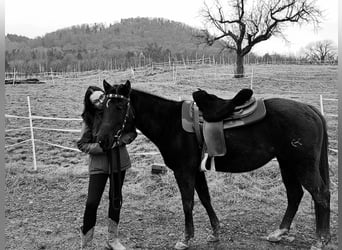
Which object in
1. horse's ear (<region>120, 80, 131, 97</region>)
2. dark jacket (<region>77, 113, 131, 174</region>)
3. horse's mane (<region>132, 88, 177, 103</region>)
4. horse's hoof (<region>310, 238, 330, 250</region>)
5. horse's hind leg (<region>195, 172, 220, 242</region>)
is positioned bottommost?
horse's hoof (<region>310, 238, 330, 250</region>)

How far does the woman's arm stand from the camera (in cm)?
286

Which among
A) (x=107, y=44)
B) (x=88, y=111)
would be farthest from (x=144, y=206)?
(x=107, y=44)

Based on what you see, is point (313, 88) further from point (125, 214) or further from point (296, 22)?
point (125, 214)

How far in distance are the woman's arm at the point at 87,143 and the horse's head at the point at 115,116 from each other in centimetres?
17

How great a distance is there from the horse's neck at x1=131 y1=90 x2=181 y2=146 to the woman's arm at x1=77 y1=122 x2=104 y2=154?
18.9 inches

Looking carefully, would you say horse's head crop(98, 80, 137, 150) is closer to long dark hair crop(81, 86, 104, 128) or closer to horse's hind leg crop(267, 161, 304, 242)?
long dark hair crop(81, 86, 104, 128)

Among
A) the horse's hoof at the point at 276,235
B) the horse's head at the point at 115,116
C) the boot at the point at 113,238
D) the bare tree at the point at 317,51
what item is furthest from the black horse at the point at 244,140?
the bare tree at the point at 317,51

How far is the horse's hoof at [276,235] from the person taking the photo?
3.29 m

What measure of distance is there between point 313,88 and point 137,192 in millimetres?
13139

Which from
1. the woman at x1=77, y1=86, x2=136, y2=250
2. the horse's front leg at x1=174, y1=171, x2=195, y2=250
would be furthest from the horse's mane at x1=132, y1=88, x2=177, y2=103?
the horse's front leg at x1=174, y1=171, x2=195, y2=250

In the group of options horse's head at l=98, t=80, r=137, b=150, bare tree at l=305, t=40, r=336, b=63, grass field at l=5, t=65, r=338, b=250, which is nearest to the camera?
horse's head at l=98, t=80, r=137, b=150

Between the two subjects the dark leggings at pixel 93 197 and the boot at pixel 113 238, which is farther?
the boot at pixel 113 238

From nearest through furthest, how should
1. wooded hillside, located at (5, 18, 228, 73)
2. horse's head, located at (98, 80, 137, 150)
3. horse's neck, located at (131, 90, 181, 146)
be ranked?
horse's head, located at (98, 80, 137, 150) < horse's neck, located at (131, 90, 181, 146) < wooded hillside, located at (5, 18, 228, 73)

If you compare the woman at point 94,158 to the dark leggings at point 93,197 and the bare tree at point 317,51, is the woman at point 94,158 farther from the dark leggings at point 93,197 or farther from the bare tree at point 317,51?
the bare tree at point 317,51
